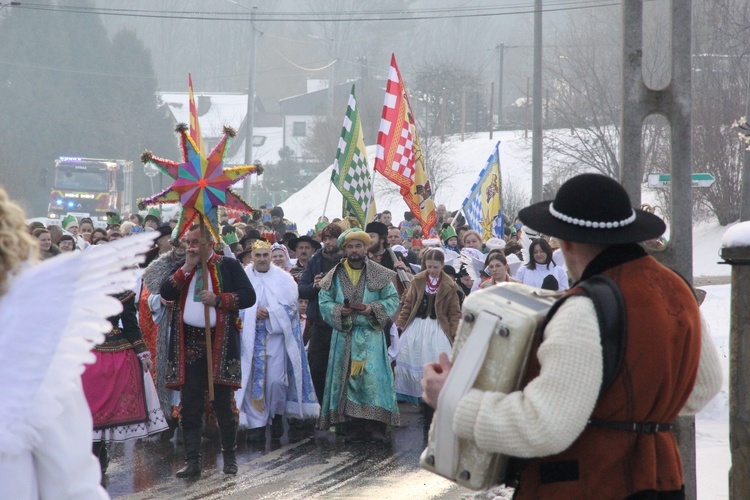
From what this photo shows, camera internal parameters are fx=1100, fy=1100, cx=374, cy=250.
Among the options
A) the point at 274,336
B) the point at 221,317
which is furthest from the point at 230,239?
the point at 221,317

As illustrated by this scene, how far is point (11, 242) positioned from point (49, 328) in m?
0.20

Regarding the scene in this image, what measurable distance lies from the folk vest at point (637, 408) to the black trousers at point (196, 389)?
520cm

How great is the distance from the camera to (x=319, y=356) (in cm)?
1066

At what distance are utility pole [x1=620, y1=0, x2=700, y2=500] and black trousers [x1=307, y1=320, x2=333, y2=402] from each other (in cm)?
503

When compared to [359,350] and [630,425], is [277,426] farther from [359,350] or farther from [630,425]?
[630,425]

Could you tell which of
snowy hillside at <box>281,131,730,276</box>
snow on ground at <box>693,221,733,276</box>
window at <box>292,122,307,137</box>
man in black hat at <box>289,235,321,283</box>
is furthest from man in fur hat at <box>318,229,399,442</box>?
window at <box>292,122,307,137</box>

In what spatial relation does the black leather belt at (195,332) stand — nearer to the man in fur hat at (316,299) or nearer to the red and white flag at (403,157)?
the man in fur hat at (316,299)

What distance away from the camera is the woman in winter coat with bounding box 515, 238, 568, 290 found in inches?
→ 460

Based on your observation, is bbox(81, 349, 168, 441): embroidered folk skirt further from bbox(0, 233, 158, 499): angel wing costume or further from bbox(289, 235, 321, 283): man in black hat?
bbox(0, 233, 158, 499): angel wing costume

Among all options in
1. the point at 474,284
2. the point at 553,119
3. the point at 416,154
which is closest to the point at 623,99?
the point at 474,284

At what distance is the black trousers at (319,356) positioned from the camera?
1062cm

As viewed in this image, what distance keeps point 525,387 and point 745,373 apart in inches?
113

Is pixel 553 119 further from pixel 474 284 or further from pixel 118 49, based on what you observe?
pixel 474 284

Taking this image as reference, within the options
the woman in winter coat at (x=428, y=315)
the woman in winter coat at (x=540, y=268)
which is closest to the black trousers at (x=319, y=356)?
the woman in winter coat at (x=428, y=315)
